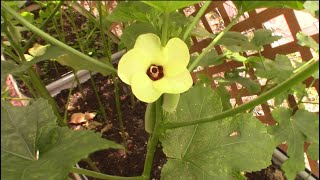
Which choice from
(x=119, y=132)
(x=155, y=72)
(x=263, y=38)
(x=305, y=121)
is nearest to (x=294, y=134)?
(x=305, y=121)

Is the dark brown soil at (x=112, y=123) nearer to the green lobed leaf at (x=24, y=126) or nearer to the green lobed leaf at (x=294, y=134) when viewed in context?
the green lobed leaf at (x=294, y=134)

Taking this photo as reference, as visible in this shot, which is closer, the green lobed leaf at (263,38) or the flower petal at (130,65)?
the flower petal at (130,65)

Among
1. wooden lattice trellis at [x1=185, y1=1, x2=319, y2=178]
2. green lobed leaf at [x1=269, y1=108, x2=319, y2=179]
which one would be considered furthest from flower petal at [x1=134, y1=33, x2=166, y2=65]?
wooden lattice trellis at [x1=185, y1=1, x2=319, y2=178]

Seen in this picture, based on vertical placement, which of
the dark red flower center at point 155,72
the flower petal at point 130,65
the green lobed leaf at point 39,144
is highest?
the flower petal at point 130,65

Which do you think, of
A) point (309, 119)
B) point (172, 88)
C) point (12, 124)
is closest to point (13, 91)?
point (12, 124)

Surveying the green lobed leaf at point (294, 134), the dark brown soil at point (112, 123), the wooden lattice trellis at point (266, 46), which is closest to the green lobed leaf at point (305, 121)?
the green lobed leaf at point (294, 134)

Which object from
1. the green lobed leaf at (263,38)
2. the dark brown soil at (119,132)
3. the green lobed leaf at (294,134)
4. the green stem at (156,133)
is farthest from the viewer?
the dark brown soil at (119,132)

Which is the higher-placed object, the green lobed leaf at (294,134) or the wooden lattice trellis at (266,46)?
the wooden lattice trellis at (266,46)

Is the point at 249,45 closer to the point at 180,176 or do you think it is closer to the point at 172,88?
the point at 180,176
